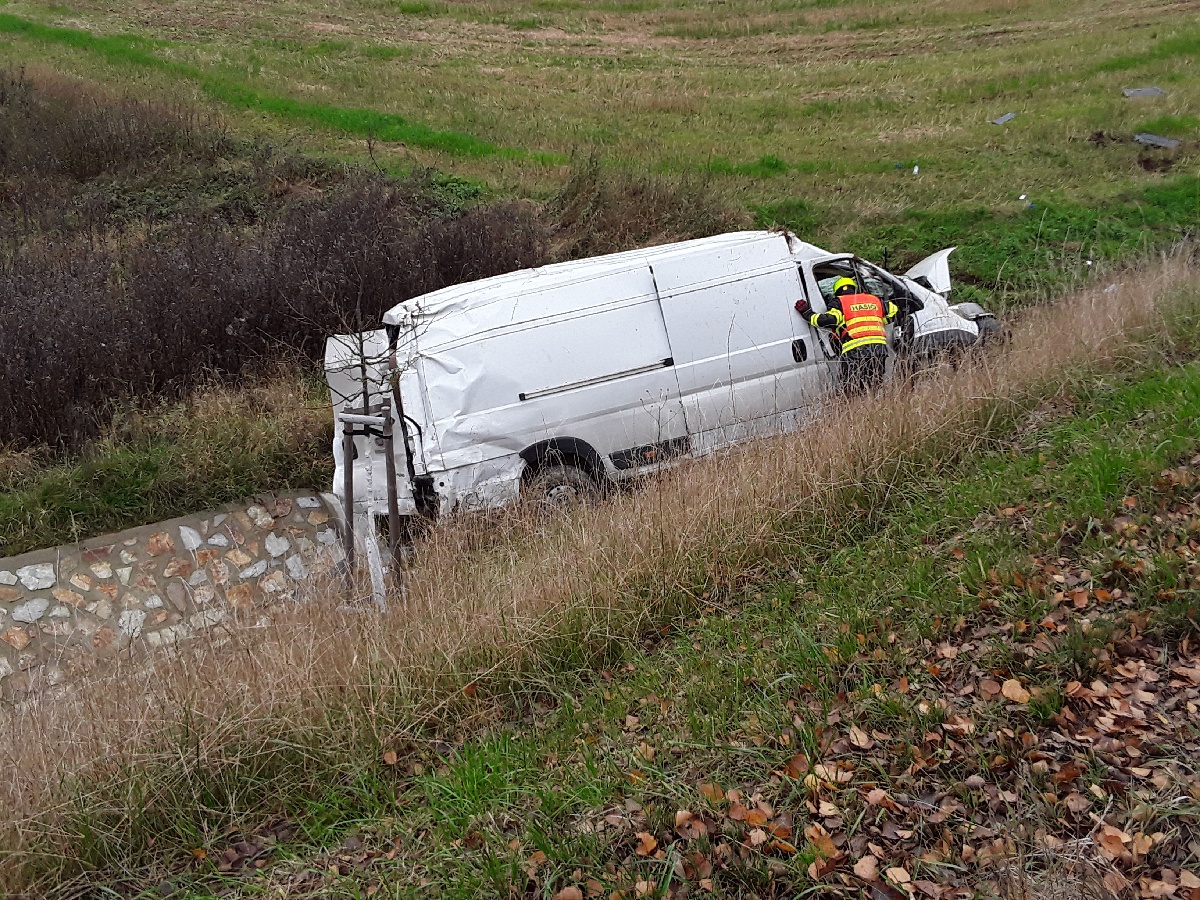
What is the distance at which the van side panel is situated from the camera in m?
7.73

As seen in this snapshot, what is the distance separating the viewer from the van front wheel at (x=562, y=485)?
24.5 feet

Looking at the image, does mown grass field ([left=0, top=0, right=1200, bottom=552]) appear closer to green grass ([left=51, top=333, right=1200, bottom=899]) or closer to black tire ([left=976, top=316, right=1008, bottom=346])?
black tire ([left=976, top=316, right=1008, bottom=346])

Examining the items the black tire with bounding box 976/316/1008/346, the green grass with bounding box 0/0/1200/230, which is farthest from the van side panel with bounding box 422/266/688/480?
the green grass with bounding box 0/0/1200/230

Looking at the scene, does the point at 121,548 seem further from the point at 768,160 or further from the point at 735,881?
the point at 768,160

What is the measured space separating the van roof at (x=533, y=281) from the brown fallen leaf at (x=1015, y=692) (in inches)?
215

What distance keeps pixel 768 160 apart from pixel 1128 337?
1151cm

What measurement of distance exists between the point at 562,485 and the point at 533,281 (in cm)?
208

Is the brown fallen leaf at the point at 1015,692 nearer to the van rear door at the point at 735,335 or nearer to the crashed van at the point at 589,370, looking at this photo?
the crashed van at the point at 589,370

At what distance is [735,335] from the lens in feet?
27.8

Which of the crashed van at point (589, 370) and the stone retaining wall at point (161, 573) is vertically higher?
the crashed van at point (589, 370)

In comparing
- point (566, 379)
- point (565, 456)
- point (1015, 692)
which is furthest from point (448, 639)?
point (566, 379)

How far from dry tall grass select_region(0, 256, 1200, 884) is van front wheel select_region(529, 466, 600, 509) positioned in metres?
0.73

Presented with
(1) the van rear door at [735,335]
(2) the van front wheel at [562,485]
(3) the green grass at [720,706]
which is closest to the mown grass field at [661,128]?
(2) the van front wheel at [562,485]

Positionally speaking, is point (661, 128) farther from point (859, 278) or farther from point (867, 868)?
point (867, 868)
